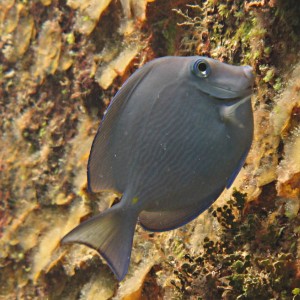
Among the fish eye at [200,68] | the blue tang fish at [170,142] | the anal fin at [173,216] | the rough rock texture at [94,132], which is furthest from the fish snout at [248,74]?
the rough rock texture at [94,132]

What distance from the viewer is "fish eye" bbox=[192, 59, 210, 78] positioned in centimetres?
183

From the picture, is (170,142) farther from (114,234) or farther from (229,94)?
(114,234)

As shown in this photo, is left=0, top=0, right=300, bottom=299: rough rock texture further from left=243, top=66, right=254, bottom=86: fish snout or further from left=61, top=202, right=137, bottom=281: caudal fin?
left=61, top=202, right=137, bottom=281: caudal fin

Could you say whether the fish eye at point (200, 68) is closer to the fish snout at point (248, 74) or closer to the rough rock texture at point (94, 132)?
the fish snout at point (248, 74)

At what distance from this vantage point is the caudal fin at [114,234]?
1.85 meters

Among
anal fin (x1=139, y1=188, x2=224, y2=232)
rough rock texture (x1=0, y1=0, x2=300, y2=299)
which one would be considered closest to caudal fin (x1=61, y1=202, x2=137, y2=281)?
anal fin (x1=139, y1=188, x2=224, y2=232)

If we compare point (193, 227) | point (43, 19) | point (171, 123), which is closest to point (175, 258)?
point (193, 227)

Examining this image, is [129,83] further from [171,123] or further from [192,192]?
[192,192]

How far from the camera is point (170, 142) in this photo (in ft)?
6.07

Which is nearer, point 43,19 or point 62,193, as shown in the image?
point 62,193

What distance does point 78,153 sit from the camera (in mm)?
4316

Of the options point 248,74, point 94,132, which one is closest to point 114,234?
point 248,74

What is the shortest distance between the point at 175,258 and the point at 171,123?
148cm

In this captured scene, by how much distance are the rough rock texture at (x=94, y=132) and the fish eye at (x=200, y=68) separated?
94 centimetres
